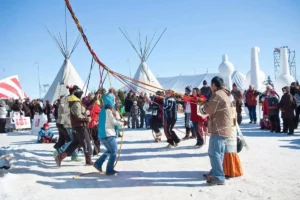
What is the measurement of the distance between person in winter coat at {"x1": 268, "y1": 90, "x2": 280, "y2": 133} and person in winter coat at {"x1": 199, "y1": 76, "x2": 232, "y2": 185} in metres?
5.82

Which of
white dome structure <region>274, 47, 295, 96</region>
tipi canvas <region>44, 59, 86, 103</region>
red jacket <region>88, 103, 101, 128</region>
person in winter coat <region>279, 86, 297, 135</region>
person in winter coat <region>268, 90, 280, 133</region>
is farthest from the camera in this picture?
tipi canvas <region>44, 59, 86, 103</region>

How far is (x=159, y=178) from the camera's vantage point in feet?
15.1

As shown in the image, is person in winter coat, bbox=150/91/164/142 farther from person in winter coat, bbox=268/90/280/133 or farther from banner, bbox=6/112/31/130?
banner, bbox=6/112/31/130

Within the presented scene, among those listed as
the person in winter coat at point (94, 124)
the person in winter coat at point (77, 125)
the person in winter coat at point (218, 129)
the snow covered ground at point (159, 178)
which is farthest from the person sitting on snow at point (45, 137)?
the person in winter coat at point (218, 129)

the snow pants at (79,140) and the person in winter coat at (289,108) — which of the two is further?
the person in winter coat at (289,108)

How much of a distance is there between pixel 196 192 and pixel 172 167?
145 centimetres

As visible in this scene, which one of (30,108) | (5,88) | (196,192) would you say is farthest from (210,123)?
(5,88)

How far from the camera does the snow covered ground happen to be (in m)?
3.83

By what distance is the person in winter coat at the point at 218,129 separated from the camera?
406cm

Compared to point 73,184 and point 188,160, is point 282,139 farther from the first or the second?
point 73,184

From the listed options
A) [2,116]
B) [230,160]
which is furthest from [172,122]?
[2,116]

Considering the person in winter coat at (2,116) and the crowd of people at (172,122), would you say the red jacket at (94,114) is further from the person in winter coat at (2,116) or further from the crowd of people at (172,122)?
the person in winter coat at (2,116)

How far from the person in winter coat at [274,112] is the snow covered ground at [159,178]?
8.22 feet

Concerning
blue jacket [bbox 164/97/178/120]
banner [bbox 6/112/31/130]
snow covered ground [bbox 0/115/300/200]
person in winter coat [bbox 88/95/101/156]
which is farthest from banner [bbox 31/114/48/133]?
blue jacket [bbox 164/97/178/120]
